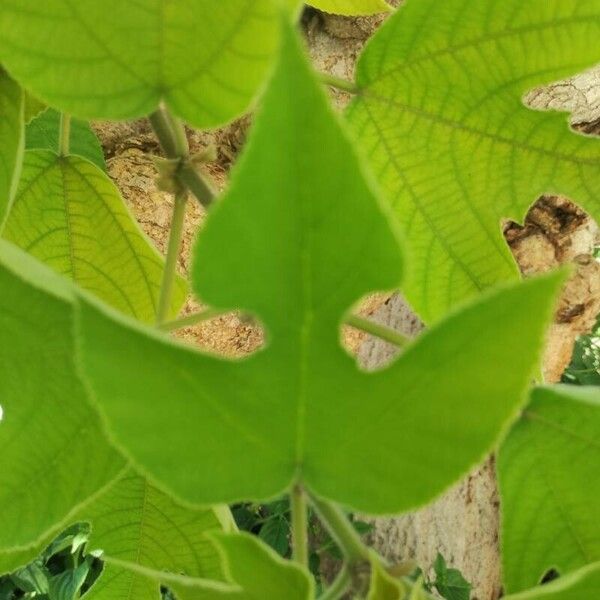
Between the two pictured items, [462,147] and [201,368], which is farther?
[462,147]

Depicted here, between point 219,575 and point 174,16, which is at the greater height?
point 174,16

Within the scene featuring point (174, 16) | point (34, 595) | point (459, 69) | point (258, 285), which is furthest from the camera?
point (34, 595)

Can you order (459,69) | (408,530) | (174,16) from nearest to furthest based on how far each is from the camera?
(174,16) → (459,69) → (408,530)

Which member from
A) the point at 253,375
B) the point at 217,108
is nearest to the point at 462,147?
the point at 217,108

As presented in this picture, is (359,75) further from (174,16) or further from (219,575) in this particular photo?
(219,575)

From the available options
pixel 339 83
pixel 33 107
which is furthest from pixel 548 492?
pixel 33 107

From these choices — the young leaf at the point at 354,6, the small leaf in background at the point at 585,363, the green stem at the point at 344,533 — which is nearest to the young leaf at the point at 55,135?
the young leaf at the point at 354,6

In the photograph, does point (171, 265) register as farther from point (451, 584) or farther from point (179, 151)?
point (451, 584)
